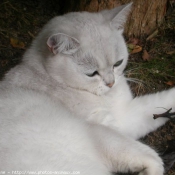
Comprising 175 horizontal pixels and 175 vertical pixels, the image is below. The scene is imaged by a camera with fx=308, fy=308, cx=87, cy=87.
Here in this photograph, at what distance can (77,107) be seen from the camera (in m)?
2.44

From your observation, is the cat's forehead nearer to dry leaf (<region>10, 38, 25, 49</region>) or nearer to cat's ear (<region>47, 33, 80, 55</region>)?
cat's ear (<region>47, 33, 80, 55</region>)

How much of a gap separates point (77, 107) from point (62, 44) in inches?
20.6

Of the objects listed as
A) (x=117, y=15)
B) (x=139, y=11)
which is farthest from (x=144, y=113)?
(x=139, y=11)

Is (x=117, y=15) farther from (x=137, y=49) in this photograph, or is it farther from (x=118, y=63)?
(x=137, y=49)

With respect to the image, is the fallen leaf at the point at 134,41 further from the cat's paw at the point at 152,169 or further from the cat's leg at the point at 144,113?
the cat's paw at the point at 152,169

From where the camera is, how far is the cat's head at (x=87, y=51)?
7.65 ft

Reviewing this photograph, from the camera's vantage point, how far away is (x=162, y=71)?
336cm

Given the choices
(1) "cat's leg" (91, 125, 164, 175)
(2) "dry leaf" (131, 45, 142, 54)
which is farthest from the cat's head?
(2) "dry leaf" (131, 45, 142, 54)

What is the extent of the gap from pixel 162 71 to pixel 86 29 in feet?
4.28

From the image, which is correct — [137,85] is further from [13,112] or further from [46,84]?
[13,112]

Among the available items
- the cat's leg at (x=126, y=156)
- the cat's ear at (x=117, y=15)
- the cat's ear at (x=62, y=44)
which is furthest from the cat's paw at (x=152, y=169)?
the cat's ear at (x=117, y=15)

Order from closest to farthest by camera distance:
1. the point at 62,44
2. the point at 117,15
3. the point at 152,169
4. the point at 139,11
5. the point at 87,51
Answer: the point at 152,169, the point at 62,44, the point at 87,51, the point at 117,15, the point at 139,11

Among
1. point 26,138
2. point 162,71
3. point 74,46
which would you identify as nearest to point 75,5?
point 162,71

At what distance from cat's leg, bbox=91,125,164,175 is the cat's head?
491 mm
